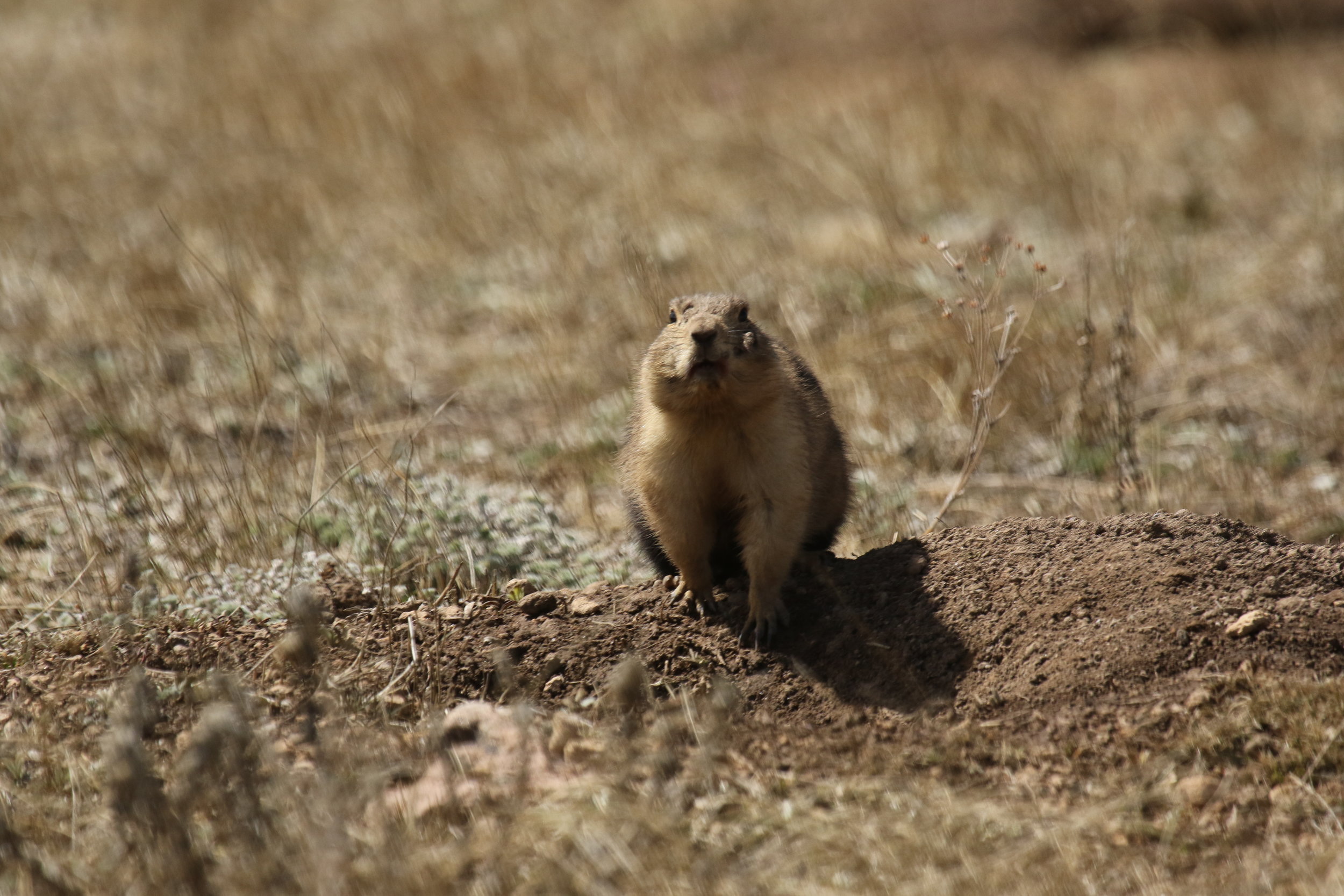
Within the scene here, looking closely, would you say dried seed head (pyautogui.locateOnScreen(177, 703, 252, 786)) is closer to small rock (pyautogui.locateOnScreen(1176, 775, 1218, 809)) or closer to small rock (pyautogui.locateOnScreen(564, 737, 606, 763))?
small rock (pyautogui.locateOnScreen(564, 737, 606, 763))

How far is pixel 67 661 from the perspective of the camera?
15.0 ft

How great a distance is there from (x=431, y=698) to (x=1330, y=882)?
269 centimetres

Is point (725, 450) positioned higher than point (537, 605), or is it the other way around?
point (725, 450)

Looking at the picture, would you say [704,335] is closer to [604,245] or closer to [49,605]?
[49,605]

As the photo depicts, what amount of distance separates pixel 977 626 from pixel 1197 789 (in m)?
0.95

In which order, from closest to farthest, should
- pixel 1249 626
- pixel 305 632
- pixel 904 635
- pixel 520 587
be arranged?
pixel 305 632 → pixel 1249 626 → pixel 904 635 → pixel 520 587

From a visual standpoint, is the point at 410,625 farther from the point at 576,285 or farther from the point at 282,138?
the point at 282,138

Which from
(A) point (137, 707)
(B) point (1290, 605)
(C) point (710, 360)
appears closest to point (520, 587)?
(C) point (710, 360)

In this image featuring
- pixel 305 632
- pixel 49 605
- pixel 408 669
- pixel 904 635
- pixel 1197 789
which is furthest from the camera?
pixel 49 605

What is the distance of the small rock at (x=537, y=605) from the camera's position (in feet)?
15.7

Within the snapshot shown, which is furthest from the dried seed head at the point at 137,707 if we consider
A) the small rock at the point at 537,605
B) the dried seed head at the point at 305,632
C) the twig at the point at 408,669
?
the small rock at the point at 537,605

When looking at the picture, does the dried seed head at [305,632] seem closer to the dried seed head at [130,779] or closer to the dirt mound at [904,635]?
the dried seed head at [130,779]

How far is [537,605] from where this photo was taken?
15.7ft

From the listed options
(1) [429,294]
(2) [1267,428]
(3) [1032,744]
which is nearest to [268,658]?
(3) [1032,744]
